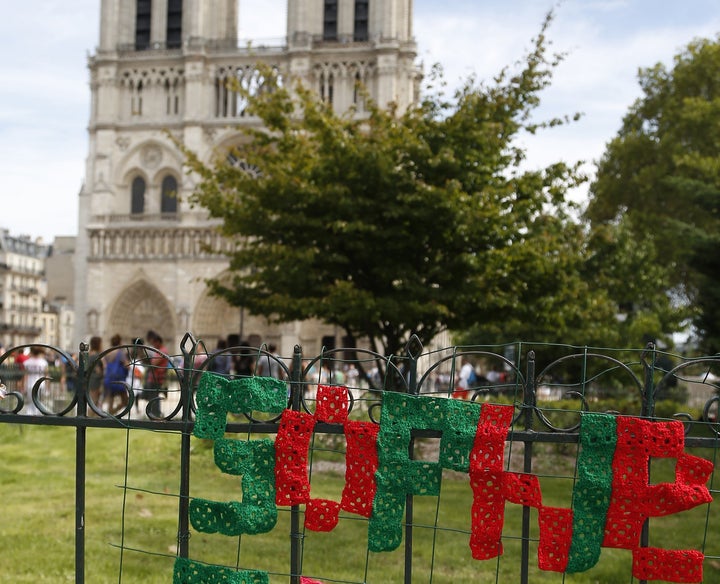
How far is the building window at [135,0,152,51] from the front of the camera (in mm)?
42812

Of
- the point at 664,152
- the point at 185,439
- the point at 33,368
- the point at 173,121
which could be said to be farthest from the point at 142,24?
the point at 185,439

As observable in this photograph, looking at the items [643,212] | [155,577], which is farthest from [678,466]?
[643,212]

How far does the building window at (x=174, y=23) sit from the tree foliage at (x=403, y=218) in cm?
3266

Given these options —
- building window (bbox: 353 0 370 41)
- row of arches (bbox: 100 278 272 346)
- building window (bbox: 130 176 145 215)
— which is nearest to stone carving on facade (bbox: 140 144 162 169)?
building window (bbox: 130 176 145 215)

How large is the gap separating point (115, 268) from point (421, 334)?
104ft

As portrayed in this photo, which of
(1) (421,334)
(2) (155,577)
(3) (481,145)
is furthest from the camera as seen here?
(1) (421,334)

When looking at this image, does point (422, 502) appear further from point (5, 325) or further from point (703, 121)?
point (5, 325)

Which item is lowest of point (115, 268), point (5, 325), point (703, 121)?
point (5, 325)

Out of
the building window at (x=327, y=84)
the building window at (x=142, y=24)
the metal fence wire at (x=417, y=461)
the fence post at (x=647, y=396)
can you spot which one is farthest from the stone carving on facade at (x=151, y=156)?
the fence post at (x=647, y=396)

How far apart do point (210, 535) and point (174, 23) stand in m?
39.9

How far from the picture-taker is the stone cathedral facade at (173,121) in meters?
40.2

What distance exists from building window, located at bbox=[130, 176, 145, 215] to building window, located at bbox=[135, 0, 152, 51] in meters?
6.50

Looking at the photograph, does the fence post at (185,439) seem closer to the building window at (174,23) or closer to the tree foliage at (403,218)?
the tree foliage at (403,218)

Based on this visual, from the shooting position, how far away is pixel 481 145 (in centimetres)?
1119
